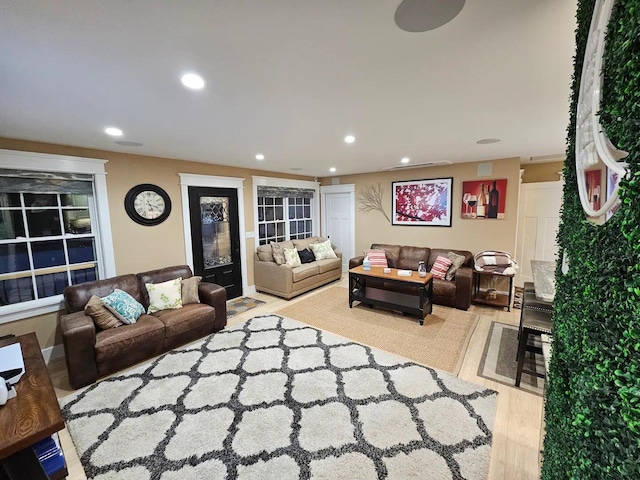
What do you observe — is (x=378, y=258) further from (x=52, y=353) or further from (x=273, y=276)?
(x=52, y=353)

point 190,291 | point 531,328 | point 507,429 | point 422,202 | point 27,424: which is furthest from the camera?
point 422,202

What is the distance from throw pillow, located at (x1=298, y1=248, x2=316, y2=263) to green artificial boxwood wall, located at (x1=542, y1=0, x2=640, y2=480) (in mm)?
4850

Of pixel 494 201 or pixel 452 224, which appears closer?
pixel 494 201

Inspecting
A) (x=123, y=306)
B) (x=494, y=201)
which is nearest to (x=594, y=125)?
(x=123, y=306)

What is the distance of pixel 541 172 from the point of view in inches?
191

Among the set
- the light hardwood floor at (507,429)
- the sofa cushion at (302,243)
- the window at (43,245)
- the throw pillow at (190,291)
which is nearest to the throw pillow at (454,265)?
the light hardwood floor at (507,429)

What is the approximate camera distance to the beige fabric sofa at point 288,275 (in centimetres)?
478

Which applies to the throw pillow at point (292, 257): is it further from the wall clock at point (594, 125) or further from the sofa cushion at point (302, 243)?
the wall clock at point (594, 125)

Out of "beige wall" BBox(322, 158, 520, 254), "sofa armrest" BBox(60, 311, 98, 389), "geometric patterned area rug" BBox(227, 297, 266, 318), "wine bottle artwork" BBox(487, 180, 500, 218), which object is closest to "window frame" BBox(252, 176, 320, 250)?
"beige wall" BBox(322, 158, 520, 254)

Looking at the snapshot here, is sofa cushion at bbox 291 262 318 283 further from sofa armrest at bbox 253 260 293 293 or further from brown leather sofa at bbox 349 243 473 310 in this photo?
brown leather sofa at bbox 349 243 473 310

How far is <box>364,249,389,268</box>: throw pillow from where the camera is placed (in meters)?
5.09

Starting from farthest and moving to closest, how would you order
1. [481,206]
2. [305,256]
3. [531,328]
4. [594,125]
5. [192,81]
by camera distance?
[305,256]
[481,206]
[531,328]
[192,81]
[594,125]

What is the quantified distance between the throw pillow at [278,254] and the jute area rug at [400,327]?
88cm

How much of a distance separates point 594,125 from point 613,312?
43cm
